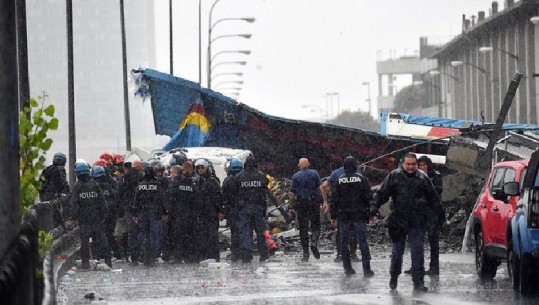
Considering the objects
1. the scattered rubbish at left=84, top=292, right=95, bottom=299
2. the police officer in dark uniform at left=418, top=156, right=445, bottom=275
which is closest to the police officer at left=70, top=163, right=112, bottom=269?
the police officer in dark uniform at left=418, top=156, right=445, bottom=275

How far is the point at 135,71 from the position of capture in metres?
40.3

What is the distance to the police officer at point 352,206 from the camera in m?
20.1

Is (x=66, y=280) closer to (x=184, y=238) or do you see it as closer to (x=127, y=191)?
(x=184, y=238)

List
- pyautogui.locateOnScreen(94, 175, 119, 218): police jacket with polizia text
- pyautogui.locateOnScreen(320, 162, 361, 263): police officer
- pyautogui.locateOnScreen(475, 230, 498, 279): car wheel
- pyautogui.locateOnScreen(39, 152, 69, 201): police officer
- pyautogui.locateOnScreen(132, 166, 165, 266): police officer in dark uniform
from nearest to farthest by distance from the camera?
pyautogui.locateOnScreen(475, 230, 498, 279): car wheel < pyautogui.locateOnScreen(320, 162, 361, 263): police officer < pyautogui.locateOnScreen(132, 166, 165, 266): police officer in dark uniform < pyautogui.locateOnScreen(94, 175, 119, 218): police jacket with polizia text < pyautogui.locateOnScreen(39, 152, 69, 201): police officer

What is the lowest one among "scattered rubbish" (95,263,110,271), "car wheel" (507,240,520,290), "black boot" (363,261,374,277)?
"scattered rubbish" (95,263,110,271)

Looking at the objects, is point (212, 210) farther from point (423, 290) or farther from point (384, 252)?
point (423, 290)

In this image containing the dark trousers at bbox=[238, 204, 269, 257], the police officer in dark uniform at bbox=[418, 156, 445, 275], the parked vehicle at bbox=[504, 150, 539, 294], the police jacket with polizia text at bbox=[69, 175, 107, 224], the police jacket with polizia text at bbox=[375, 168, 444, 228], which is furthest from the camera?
the dark trousers at bbox=[238, 204, 269, 257]

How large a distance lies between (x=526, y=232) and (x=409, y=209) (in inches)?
79.3

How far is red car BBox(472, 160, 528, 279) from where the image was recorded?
18.4 meters

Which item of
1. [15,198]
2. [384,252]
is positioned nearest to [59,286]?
[15,198]

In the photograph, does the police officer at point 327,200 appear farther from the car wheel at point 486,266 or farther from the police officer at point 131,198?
the police officer at point 131,198

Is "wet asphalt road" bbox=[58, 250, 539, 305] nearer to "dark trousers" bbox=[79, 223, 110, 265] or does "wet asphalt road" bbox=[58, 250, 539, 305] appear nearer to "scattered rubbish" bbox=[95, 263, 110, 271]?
"scattered rubbish" bbox=[95, 263, 110, 271]

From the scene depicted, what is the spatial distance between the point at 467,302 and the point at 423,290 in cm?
157

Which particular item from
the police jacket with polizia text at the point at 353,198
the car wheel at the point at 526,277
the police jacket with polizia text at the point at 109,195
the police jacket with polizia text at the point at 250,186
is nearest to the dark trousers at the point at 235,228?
the police jacket with polizia text at the point at 250,186
